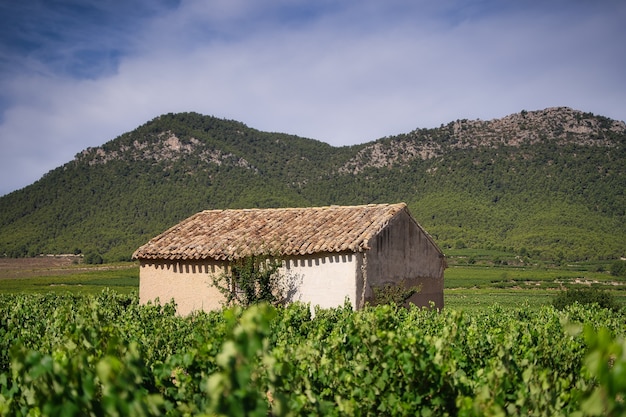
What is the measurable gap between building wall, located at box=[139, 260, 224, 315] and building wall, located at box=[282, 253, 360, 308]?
2437 millimetres

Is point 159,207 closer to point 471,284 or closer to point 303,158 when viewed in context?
point 303,158

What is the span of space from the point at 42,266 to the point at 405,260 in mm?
54626

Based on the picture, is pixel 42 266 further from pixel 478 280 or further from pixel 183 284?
pixel 183 284

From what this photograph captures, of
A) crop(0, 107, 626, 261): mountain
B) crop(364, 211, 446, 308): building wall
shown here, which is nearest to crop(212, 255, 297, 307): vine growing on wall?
crop(364, 211, 446, 308): building wall

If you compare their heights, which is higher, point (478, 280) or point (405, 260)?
point (405, 260)

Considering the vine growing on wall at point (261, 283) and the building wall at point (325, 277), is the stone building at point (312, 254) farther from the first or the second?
the vine growing on wall at point (261, 283)

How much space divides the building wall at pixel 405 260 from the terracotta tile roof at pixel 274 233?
1.51 ft

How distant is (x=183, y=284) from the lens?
18.2m

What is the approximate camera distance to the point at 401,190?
89.7 m

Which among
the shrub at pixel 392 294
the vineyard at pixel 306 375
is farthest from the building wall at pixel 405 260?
the vineyard at pixel 306 375

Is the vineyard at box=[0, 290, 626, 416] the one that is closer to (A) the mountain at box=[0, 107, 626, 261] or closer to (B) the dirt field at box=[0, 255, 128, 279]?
(B) the dirt field at box=[0, 255, 128, 279]

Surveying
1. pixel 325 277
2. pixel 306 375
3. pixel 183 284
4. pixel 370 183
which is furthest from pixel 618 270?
pixel 306 375

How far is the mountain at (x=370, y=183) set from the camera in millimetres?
74375

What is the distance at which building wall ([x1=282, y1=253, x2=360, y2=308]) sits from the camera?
50.6 feet
